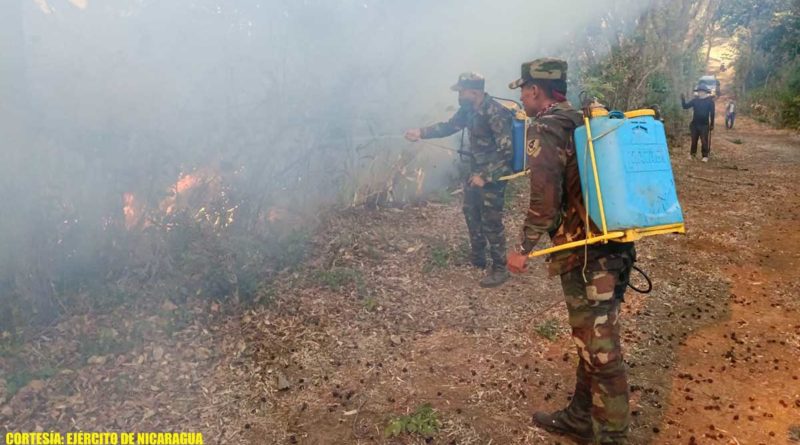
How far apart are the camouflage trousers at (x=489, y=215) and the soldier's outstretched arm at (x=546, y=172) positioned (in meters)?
1.99

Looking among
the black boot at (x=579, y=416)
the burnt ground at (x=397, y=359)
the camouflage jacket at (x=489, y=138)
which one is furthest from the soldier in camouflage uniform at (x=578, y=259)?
the camouflage jacket at (x=489, y=138)

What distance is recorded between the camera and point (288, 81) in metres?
4.74

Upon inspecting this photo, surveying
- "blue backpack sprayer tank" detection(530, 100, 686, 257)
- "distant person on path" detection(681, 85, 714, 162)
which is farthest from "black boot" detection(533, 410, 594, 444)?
"distant person on path" detection(681, 85, 714, 162)

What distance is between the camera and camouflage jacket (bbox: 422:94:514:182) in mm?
4523

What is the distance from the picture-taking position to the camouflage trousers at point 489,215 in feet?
15.2

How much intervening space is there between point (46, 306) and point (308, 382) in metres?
1.69

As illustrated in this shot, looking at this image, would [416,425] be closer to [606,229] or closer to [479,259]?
[606,229]

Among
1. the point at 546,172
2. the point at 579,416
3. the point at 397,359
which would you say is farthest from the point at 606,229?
the point at 397,359

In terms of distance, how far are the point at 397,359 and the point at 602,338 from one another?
4.57 ft

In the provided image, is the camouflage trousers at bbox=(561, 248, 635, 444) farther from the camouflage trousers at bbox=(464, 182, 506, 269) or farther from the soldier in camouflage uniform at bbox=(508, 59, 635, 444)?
the camouflage trousers at bbox=(464, 182, 506, 269)

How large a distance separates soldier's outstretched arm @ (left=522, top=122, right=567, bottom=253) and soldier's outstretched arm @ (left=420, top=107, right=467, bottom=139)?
213 cm

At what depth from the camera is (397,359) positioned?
353cm

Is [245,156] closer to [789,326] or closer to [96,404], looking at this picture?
[96,404]

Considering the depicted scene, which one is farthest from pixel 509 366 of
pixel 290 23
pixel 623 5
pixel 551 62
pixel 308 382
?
pixel 623 5
